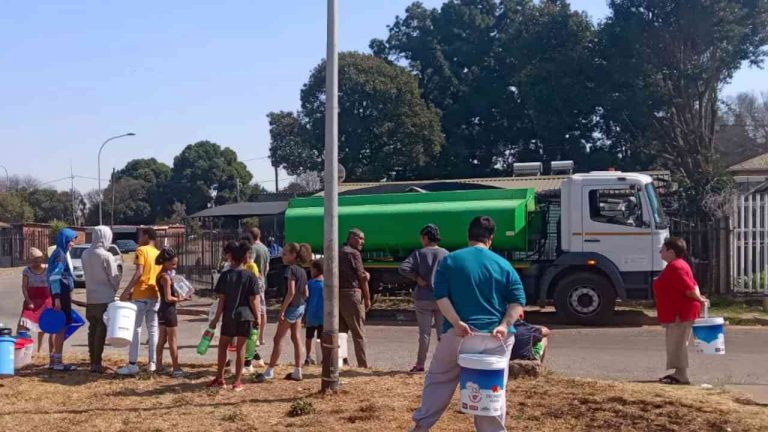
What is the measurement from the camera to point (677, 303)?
926 cm

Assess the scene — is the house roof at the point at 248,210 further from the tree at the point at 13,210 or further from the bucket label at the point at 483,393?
the tree at the point at 13,210

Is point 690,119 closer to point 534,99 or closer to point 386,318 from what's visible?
point 534,99

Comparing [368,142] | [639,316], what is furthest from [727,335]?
[368,142]

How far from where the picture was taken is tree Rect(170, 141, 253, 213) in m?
71.2

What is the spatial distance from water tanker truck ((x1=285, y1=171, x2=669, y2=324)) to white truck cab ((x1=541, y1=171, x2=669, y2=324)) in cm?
2

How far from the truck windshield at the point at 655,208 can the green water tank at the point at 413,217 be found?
2268 millimetres

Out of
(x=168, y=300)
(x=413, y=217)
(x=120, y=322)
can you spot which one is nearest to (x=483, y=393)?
(x=168, y=300)

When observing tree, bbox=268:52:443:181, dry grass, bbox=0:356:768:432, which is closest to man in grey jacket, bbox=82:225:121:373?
dry grass, bbox=0:356:768:432

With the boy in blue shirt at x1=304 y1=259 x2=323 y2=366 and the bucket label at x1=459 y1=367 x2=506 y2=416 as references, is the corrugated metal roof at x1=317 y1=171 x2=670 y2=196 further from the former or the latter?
the bucket label at x1=459 y1=367 x2=506 y2=416

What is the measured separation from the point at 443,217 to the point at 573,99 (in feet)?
78.1

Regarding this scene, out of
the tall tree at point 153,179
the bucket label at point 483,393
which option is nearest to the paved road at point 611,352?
the bucket label at point 483,393

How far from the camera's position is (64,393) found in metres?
8.98

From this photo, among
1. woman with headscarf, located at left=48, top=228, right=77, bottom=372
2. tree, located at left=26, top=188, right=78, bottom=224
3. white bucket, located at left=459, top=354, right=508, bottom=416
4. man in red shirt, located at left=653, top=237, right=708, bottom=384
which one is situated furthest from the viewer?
tree, located at left=26, top=188, right=78, bottom=224

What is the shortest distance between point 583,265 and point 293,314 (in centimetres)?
782
